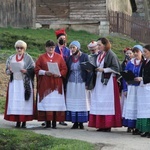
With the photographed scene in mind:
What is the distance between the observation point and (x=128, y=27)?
2991cm

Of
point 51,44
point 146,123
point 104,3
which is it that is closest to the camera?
→ point 146,123

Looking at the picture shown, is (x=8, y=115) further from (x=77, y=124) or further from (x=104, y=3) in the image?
(x=104, y=3)

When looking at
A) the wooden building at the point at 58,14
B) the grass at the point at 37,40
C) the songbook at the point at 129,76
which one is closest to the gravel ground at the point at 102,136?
the songbook at the point at 129,76

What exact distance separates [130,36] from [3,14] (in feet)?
20.7

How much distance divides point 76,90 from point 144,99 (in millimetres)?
1549

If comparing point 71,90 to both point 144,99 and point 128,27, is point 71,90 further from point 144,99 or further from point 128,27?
point 128,27

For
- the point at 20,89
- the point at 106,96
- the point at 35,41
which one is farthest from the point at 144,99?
the point at 35,41

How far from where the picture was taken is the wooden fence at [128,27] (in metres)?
29.5

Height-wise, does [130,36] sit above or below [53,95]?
above

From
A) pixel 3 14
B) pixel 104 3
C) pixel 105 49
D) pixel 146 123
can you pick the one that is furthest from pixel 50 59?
pixel 104 3

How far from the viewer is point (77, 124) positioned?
11.9m

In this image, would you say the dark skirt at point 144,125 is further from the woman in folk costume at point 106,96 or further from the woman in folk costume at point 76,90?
the woman in folk costume at point 76,90

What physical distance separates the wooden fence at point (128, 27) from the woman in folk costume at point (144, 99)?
18465 mm

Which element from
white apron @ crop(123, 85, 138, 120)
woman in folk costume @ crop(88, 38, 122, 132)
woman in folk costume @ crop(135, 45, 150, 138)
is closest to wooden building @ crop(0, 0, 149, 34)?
woman in folk costume @ crop(88, 38, 122, 132)
